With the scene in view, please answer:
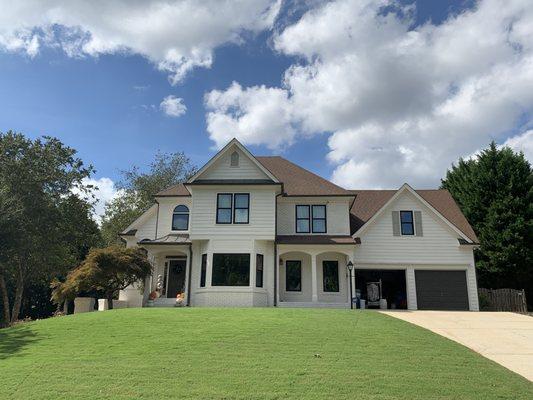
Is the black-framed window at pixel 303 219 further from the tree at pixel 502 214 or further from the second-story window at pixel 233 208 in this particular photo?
the tree at pixel 502 214

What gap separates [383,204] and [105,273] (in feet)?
55.0

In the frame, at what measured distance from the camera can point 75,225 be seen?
35.5 meters

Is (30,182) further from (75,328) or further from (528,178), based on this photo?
(528,178)

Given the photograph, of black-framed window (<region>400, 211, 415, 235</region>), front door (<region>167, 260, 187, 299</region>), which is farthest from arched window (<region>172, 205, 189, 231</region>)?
black-framed window (<region>400, 211, 415, 235</region>)

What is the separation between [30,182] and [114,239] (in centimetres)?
1353

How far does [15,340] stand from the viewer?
14594mm

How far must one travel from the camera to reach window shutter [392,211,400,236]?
1046 inches

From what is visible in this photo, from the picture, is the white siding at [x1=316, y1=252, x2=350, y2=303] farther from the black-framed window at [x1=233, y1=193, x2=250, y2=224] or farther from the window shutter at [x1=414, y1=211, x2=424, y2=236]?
the black-framed window at [x1=233, y1=193, x2=250, y2=224]

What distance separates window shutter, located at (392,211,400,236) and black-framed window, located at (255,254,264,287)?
7989 millimetres

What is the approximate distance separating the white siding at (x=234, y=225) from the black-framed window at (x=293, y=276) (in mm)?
3001

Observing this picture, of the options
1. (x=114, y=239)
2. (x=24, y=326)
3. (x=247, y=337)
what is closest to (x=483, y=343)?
(x=247, y=337)

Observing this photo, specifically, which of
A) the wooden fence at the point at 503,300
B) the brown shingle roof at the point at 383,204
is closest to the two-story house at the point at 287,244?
the brown shingle roof at the point at 383,204

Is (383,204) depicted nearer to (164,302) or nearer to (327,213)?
(327,213)

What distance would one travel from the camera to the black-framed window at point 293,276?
85.6 feet
